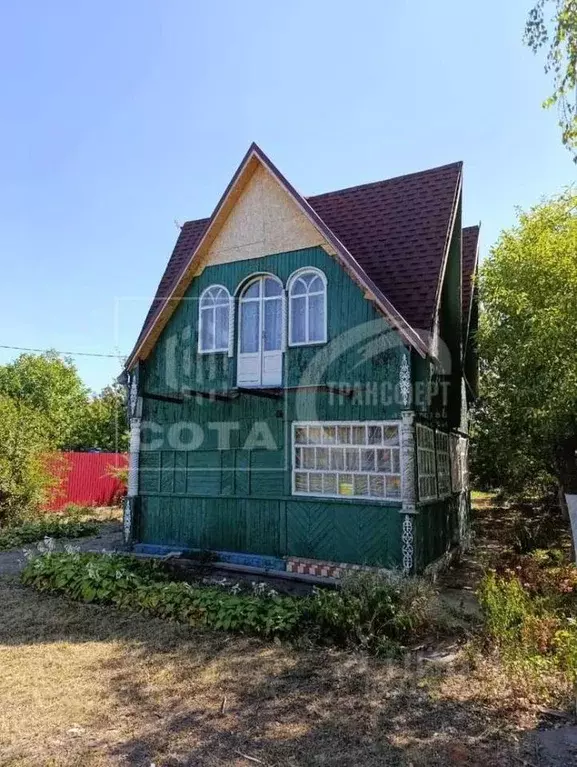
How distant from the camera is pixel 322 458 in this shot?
34.0 ft

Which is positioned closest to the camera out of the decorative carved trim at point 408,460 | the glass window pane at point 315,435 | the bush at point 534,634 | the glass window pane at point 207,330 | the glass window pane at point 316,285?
the bush at point 534,634

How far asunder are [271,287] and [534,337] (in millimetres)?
4937

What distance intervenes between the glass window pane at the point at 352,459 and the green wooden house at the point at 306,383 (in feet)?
0.06

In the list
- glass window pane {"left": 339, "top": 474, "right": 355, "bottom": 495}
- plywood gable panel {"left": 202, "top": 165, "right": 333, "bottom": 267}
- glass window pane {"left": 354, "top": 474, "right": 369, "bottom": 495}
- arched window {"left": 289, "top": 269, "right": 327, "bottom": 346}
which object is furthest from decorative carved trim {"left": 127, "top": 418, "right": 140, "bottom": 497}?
glass window pane {"left": 354, "top": 474, "right": 369, "bottom": 495}

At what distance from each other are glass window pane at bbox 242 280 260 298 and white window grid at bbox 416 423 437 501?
416 centimetres

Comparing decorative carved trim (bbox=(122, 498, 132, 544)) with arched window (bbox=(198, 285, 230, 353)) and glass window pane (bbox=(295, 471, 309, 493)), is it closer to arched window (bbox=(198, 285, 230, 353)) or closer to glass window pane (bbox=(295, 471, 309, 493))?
arched window (bbox=(198, 285, 230, 353))

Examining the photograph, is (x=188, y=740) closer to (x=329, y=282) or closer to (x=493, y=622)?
(x=493, y=622)

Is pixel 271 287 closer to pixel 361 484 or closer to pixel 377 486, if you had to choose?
pixel 361 484

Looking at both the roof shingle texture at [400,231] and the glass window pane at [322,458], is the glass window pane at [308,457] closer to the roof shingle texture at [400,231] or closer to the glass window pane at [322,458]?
the glass window pane at [322,458]

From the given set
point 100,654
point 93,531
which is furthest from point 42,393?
point 100,654

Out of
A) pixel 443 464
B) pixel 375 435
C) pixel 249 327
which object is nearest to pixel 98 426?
pixel 249 327

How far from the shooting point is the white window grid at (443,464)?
1158 centimetres

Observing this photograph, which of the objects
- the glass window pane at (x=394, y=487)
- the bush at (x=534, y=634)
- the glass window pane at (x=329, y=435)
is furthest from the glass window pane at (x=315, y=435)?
the bush at (x=534, y=634)

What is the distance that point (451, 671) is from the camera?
575cm
